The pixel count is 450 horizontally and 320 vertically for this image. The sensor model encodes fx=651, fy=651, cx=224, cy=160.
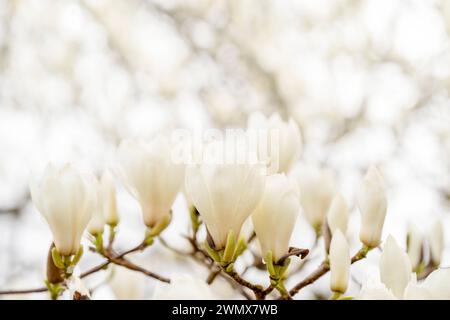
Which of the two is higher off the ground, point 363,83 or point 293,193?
point 293,193

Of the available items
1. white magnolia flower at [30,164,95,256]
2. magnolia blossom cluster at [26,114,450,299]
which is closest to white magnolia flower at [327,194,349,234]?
magnolia blossom cluster at [26,114,450,299]

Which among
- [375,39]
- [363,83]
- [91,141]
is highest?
[375,39]

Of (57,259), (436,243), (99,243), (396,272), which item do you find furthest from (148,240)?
(436,243)

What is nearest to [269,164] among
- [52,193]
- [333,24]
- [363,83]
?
[52,193]

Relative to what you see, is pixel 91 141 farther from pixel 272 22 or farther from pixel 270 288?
pixel 270 288
